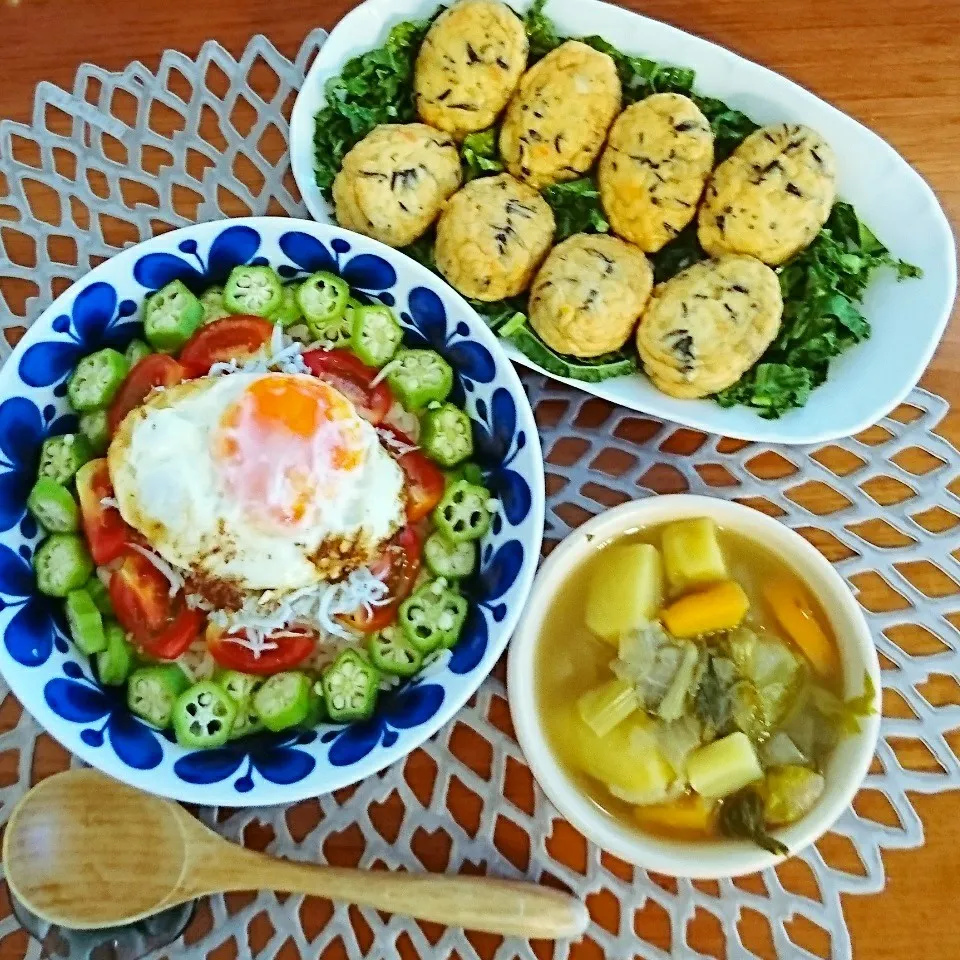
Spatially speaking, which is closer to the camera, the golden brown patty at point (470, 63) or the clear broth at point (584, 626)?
the clear broth at point (584, 626)

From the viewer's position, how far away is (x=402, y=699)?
5.36 feet

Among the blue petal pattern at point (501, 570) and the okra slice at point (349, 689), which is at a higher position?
the blue petal pattern at point (501, 570)

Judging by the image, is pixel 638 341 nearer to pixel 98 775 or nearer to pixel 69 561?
pixel 69 561

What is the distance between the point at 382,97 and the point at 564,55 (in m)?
0.35

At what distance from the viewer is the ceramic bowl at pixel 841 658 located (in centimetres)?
152

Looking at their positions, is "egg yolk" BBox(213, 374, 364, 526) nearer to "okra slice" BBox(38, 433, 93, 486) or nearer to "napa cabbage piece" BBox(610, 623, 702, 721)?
"okra slice" BBox(38, 433, 93, 486)

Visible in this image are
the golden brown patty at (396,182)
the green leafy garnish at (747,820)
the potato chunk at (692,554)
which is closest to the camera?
the green leafy garnish at (747,820)

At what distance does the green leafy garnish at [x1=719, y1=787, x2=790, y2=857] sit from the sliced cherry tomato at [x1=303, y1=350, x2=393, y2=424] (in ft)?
2.93

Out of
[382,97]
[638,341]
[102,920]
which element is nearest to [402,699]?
[102,920]

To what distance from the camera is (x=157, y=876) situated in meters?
1.61

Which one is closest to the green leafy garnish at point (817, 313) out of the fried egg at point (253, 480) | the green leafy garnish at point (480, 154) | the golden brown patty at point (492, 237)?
the golden brown patty at point (492, 237)

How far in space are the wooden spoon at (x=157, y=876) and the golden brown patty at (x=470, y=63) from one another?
4.35ft

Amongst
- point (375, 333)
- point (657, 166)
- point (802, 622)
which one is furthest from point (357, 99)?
point (802, 622)

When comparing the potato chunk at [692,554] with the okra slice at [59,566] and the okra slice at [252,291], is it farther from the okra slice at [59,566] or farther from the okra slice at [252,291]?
the okra slice at [59,566]
